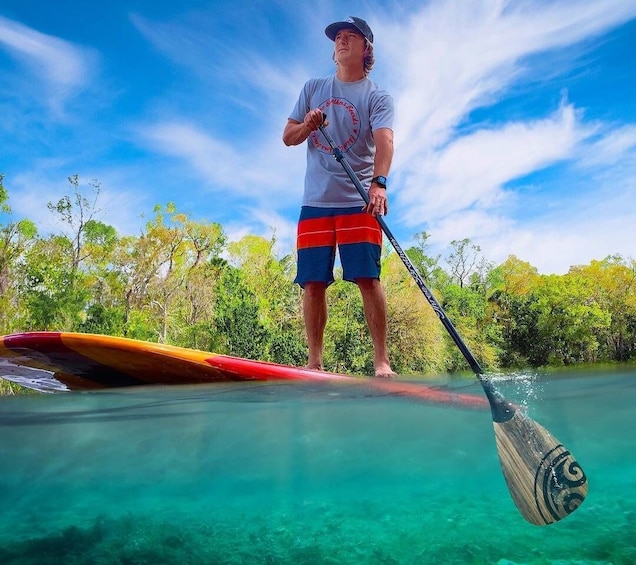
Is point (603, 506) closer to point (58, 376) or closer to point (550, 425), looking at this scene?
point (550, 425)

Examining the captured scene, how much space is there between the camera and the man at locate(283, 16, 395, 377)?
3.11 meters

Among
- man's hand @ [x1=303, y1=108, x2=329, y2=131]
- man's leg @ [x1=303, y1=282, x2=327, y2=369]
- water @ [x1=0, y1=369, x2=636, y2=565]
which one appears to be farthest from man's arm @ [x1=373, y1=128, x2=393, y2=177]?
water @ [x1=0, y1=369, x2=636, y2=565]

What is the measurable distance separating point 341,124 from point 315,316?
1.15 meters

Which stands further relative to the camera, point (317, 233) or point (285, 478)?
point (285, 478)

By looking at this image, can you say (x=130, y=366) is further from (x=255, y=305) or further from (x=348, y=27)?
(x=255, y=305)

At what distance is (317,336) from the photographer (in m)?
3.29

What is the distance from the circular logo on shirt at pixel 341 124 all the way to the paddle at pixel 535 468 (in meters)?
1.51

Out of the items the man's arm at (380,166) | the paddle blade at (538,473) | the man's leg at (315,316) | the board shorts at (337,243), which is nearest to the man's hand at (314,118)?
the man's arm at (380,166)

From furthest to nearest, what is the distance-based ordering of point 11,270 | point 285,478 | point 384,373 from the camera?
point 11,270 < point 285,478 < point 384,373

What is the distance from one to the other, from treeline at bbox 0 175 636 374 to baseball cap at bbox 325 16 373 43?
13.9 m

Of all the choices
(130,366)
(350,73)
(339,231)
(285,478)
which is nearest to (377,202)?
(339,231)

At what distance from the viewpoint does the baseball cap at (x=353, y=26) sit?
3.22 metres

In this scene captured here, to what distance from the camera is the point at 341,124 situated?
3.29 m

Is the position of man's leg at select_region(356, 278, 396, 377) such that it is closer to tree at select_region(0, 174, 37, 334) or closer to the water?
the water
